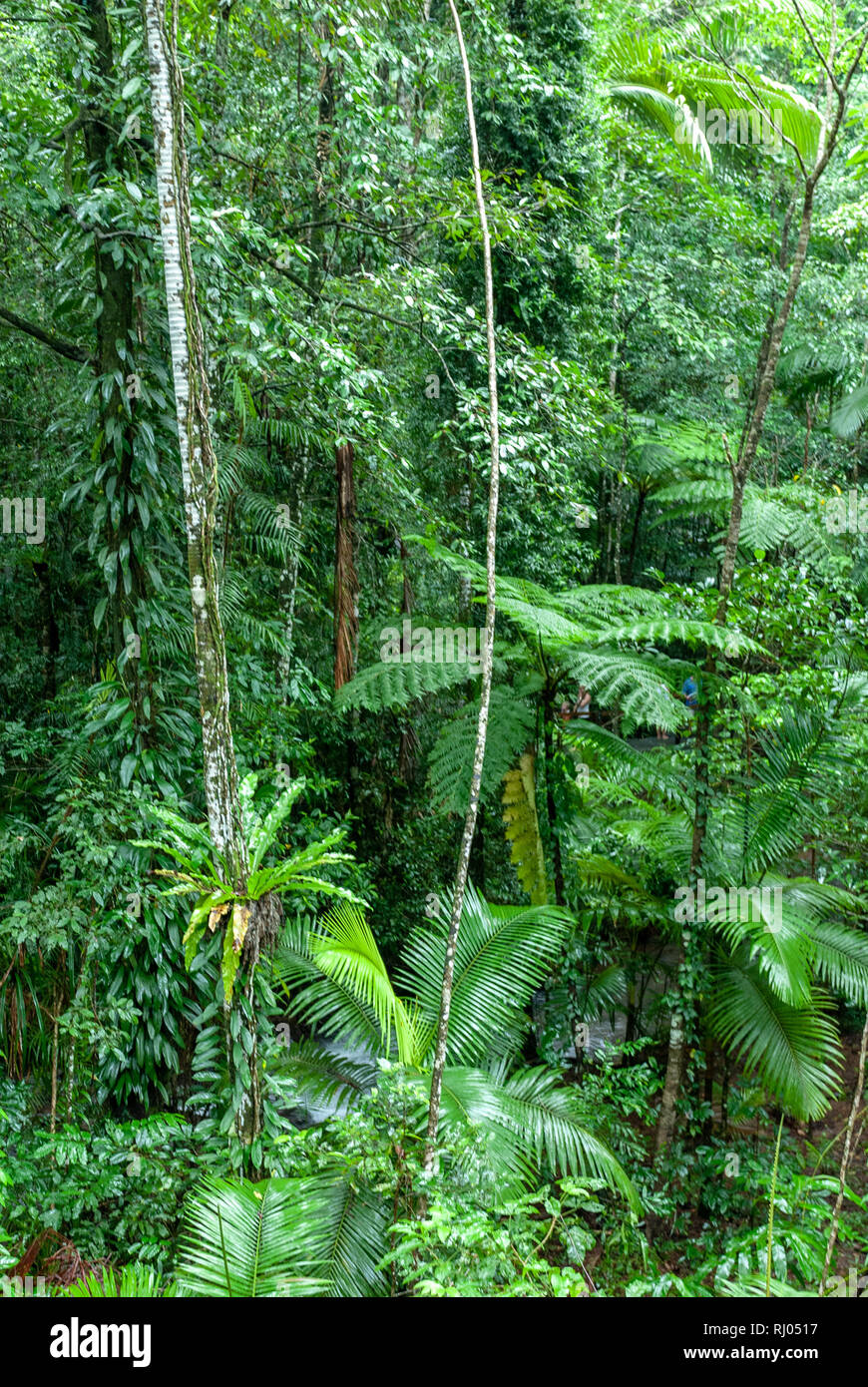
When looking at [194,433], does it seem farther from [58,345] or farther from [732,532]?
[732,532]

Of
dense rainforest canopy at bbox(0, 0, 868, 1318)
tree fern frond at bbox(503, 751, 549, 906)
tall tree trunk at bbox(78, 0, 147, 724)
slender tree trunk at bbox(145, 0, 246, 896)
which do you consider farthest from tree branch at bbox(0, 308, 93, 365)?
tree fern frond at bbox(503, 751, 549, 906)

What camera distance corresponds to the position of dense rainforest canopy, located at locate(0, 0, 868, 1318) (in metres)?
3.34

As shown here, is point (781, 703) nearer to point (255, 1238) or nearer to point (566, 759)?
point (566, 759)

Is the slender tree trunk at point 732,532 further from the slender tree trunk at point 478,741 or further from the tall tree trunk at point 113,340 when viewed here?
the tall tree trunk at point 113,340

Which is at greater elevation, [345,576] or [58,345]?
[58,345]

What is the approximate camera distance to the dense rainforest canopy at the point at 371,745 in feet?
10.9

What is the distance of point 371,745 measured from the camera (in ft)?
25.0

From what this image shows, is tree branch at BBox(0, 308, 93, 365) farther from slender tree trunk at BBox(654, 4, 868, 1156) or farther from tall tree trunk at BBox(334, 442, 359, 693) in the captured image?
slender tree trunk at BBox(654, 4, 868, 1156)

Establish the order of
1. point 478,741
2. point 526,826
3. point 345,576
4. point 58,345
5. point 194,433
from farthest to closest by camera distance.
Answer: point 345,576 → point 526,826 → point 58,345 → point 194,433 → point 478,741

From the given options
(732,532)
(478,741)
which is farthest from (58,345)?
(732,532)

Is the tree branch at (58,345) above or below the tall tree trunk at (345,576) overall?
above

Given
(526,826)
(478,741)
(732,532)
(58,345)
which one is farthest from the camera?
(526,826)

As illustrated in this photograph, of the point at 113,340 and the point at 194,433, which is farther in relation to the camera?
the point at 113,340

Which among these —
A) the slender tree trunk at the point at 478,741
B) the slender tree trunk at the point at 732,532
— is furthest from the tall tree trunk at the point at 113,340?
the slender tree trunk at the point at 732,532
